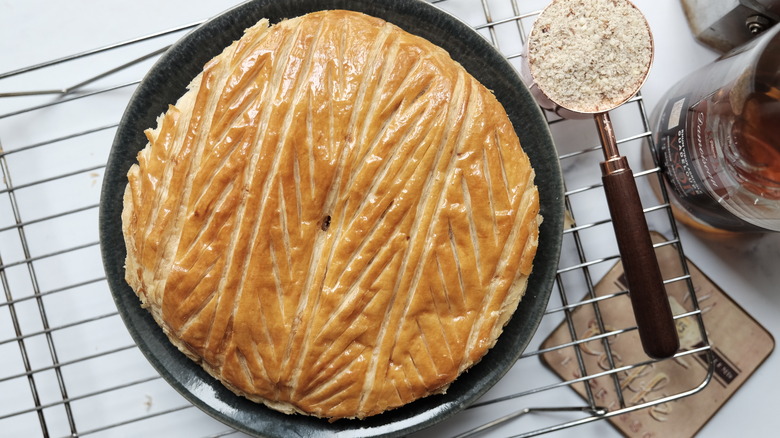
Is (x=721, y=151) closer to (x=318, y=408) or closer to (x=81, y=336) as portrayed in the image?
(x=318, y=408)

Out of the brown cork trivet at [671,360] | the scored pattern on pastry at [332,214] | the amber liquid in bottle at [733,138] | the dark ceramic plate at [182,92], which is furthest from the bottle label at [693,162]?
the scored pattern on pastry at [332,214]

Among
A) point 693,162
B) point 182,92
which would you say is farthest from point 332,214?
point 693,162

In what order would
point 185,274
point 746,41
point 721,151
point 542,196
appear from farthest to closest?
point 746,41 → point 542,196 → point 721,151 → point 185,274

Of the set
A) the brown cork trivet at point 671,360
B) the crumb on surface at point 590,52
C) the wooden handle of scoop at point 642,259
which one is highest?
the crumb on surface at point 590,52

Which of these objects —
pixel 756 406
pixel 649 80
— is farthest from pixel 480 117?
pixel 756 406

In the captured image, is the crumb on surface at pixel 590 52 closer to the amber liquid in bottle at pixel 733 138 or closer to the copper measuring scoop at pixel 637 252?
the copper measuring scoop at pixel 637 252

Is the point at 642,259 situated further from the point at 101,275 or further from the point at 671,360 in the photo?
the point at 101,275
